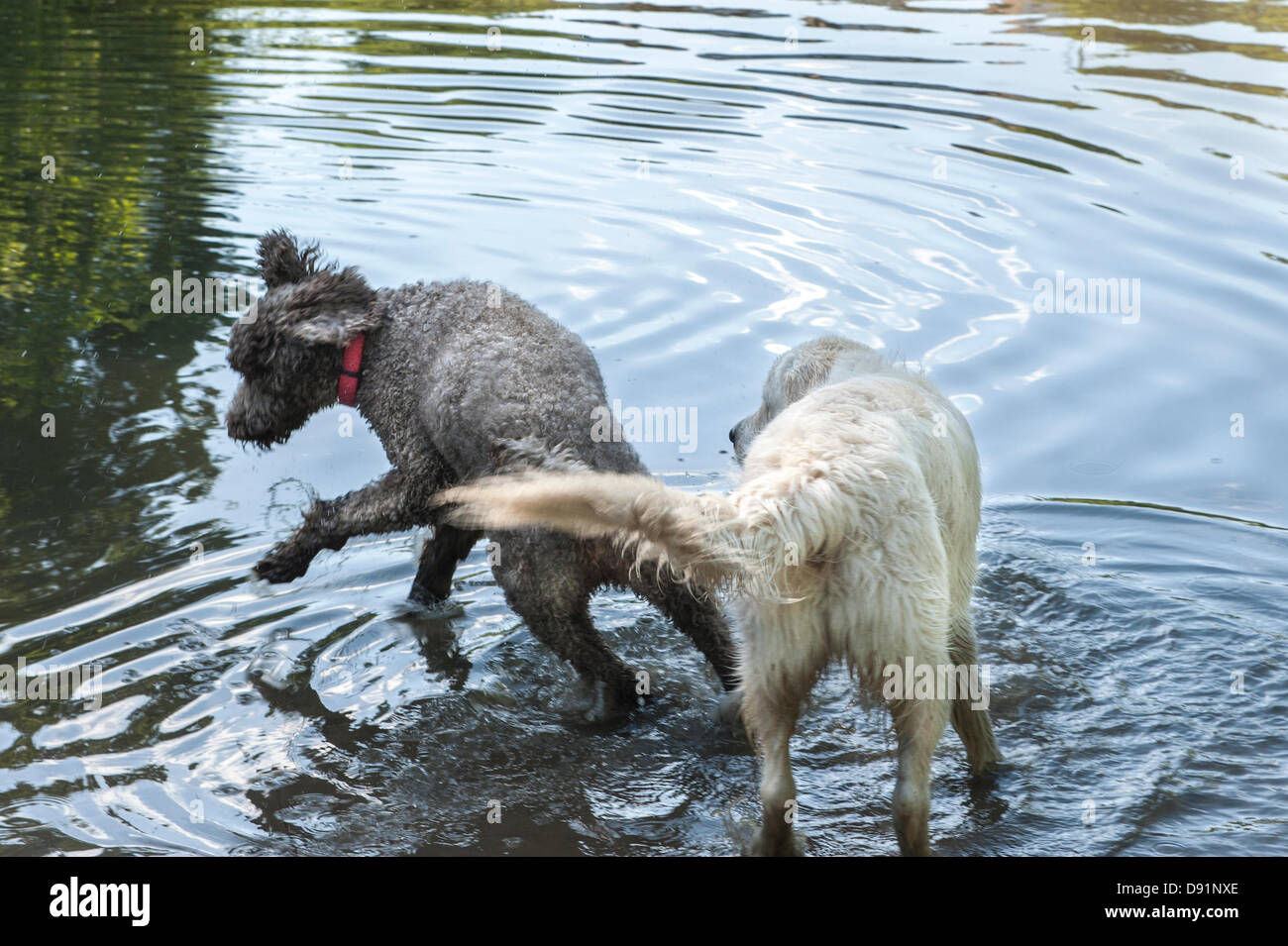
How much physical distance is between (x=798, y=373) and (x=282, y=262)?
247cm

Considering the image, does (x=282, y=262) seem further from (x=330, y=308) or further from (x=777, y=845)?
(x=777, y=845)

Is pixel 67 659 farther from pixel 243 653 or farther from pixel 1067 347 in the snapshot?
pixel 1067 347

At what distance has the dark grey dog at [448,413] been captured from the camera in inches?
203

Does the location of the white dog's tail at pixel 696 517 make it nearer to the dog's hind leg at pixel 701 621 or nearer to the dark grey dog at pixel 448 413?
the dark grey dog at pixel 448 413

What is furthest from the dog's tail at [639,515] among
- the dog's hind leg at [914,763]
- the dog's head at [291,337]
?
the dog's head at [291,337]

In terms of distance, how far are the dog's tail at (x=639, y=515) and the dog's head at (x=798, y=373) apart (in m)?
1.37

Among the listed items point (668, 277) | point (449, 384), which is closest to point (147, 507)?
point (449, 384)

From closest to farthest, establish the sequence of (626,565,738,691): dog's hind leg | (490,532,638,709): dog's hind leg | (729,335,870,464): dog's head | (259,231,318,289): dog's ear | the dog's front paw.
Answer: (490,532,638,709): dog's hind leg, (729,335,870,464): dog's head, (626,565,738,691): dog's hind leg, the dog's front paw, (259,231,318,289): dog's ear

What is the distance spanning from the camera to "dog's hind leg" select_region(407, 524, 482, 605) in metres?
6.25

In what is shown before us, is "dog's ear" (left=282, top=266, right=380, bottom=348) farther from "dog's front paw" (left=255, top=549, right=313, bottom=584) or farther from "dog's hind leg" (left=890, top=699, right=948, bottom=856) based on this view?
A: "dog's hind leg" (left=890, top=699, right=948, bottom=856)

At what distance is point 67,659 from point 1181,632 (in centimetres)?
514

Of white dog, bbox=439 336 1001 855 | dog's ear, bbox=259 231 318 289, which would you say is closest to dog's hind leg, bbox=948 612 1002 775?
white dog, bbox=439 336 1001 855

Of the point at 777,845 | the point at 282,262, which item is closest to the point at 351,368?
the point at 282,262

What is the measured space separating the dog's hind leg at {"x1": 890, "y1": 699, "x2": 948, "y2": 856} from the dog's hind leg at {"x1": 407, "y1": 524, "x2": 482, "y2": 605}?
2.67 m
